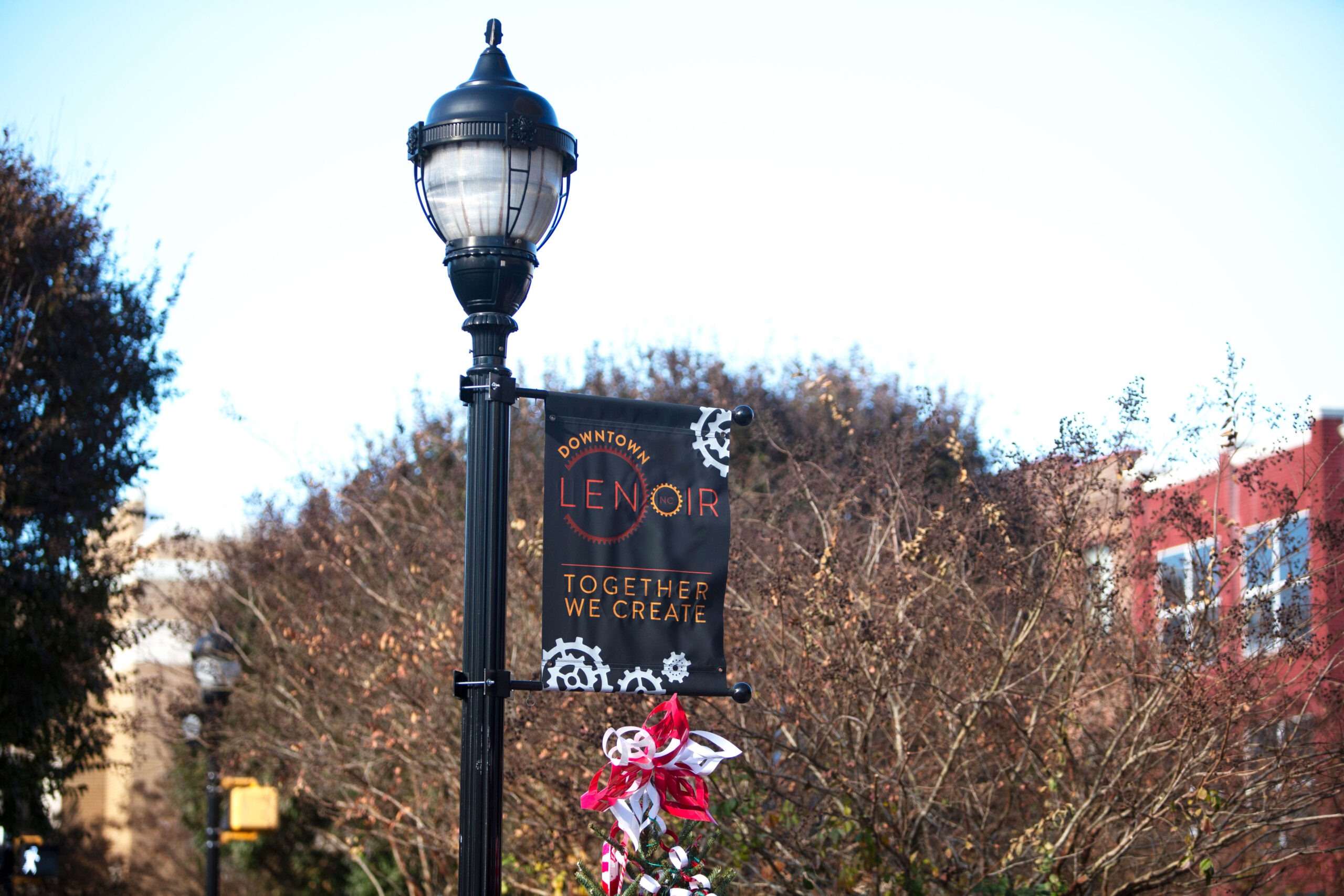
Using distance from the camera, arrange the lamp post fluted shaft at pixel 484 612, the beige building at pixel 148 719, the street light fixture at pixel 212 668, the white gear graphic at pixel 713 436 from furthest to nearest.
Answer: the beige building at pixel 148 719 < the street light fixture at pixel 212 668 < the white gear graphic at pixel 713 436 < the lamp post fluted shaft at pixel 484 612

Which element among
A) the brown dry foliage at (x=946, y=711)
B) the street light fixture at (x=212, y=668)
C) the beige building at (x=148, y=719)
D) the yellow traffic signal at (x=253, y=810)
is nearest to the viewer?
the brown dry foliage at (x=946, y=711)

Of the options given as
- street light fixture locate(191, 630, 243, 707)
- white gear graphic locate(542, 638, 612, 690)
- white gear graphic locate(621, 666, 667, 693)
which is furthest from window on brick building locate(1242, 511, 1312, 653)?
street light fixture locate(191, 630, 243, 707)

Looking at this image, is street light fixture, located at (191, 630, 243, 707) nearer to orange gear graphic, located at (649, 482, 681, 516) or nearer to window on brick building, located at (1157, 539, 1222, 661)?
window on brick building, located at (1157, 539, 1222, 661)

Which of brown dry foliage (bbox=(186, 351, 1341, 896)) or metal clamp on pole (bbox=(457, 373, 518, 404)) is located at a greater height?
metal clamp on pole (bbox=(457, 373, 518, 404))

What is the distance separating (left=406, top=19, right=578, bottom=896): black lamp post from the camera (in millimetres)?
4453

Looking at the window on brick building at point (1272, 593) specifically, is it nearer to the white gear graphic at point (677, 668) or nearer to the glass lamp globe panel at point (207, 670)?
the white gear graphic at point (677, 668)

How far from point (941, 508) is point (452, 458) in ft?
41.5

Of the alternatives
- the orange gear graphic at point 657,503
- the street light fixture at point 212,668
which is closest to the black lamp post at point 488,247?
the orange gear graphic at point 657,503

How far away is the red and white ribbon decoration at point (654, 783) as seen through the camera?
4.62 m

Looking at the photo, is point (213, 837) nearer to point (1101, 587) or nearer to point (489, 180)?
point (1101, 587)

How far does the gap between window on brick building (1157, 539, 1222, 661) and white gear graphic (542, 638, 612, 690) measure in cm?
425

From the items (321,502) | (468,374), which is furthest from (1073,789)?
(321,502)

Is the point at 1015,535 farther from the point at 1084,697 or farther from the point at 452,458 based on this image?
the point at 452,458

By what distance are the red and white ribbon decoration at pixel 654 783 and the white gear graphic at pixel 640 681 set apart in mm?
85
